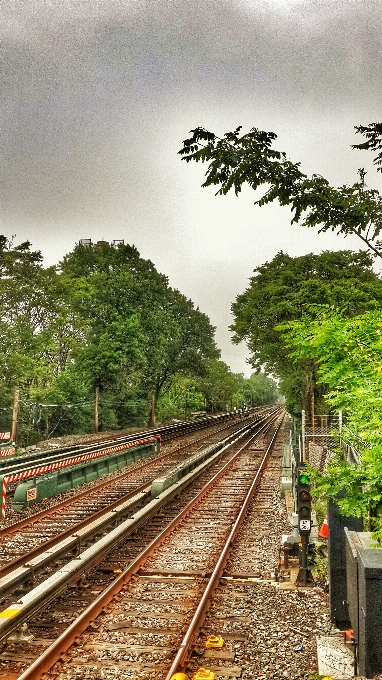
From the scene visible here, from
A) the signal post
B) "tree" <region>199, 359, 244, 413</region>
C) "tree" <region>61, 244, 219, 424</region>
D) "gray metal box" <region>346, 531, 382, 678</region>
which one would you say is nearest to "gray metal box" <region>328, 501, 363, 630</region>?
the signal post

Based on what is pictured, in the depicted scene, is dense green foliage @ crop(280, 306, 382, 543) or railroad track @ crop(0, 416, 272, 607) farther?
railroad track @ crop(0, 416, 272, 607)

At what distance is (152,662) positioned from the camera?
6.74 meters

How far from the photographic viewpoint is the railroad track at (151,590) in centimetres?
686

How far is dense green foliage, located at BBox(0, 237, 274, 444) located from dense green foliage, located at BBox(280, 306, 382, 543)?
2541 cm

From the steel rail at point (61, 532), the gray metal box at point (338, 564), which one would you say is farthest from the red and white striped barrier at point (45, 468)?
the gray metal box at point (338, 564)

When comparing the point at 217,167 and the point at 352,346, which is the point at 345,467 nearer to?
the point at 352,346

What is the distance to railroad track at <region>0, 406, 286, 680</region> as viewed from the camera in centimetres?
686

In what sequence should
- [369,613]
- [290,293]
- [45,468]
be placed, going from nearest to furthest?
[369,613] → [45,468] → [290,293]

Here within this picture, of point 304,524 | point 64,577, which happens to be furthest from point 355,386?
point 64,577

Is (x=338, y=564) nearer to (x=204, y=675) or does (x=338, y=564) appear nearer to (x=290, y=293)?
(x=204, y=675)

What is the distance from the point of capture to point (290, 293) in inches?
1052

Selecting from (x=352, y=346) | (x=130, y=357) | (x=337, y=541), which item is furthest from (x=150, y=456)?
(x=352, y=346)

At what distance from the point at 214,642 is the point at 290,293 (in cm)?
2090

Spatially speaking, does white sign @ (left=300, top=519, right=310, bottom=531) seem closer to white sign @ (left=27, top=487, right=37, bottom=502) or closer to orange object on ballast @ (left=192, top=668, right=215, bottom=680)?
orange object on ballast @ (left=192, top=668, right=215, bottom=680)
